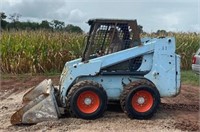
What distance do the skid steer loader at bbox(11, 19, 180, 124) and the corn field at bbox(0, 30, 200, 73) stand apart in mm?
7827

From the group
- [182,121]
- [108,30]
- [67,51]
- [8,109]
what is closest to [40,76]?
[67,51]

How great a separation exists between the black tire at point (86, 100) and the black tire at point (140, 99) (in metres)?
0.43

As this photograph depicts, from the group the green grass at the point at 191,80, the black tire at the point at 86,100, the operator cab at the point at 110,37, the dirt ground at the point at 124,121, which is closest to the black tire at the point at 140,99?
the dirt ground at the point at 124,121

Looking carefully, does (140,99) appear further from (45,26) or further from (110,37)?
(45,26)

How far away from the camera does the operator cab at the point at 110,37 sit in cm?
767

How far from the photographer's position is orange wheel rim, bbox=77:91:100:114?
7.19 m

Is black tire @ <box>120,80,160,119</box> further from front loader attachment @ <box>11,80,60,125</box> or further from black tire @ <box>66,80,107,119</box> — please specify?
front loader attachment @ <box>11,80,60,125</box>

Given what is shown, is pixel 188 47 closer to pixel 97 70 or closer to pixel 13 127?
pixel 97 70

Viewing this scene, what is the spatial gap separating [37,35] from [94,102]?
10139 mm

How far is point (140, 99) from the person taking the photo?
7.30 m

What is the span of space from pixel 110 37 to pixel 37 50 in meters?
8.59

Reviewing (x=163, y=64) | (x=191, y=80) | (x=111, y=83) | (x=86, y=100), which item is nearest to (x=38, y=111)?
(x=86, y=100)

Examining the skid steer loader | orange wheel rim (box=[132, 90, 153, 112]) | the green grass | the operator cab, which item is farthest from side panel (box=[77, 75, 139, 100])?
the green grass

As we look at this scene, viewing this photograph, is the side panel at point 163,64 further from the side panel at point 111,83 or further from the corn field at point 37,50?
the corn field at point 37,50
